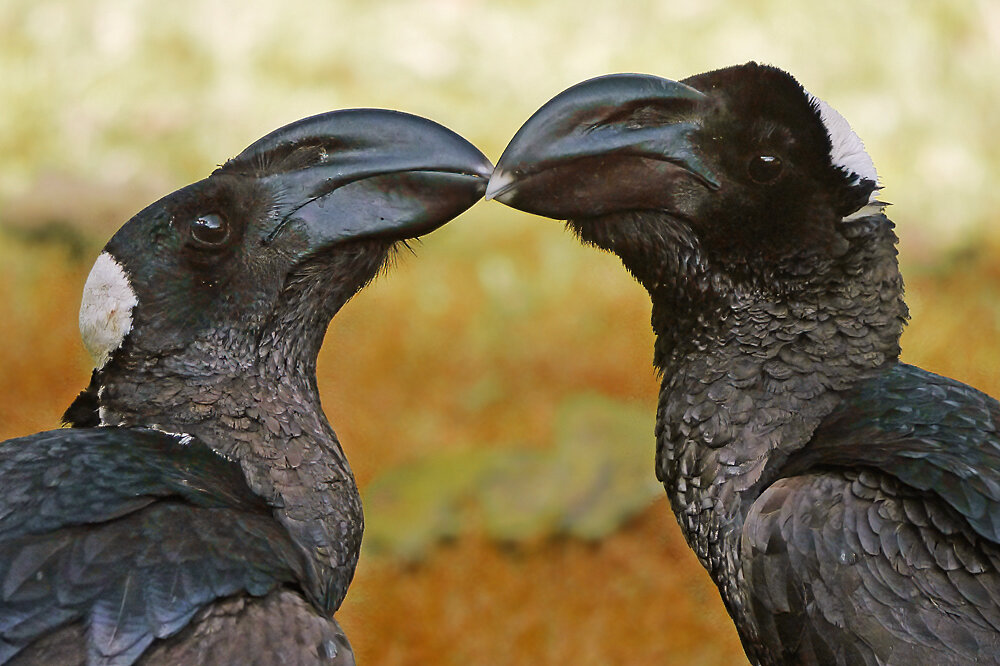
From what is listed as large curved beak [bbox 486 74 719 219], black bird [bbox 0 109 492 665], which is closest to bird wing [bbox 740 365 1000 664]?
large curved beak [bbox 486 74 719 219]

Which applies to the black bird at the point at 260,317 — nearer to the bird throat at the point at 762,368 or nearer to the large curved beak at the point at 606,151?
the large curved beak at the point at 606,151

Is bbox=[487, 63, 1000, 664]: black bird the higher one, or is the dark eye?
the dark eye

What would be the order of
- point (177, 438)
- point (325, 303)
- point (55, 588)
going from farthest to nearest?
point (325, 303), point (177, 438), point (55, 588)

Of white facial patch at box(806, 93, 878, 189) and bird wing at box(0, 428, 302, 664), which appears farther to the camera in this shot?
white facial patch at box(806, 93, 878, 189)

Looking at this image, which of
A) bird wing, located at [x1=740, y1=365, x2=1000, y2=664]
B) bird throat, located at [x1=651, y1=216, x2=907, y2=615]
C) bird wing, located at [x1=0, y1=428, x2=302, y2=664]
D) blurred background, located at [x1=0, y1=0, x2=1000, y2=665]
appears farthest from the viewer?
blurred background, located at [x1=0, y1=0, x2=1000, y2=665]

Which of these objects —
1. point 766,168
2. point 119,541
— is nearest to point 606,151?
point 766,168

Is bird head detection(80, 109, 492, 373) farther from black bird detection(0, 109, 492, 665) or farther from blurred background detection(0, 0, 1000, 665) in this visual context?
blurred background detection(0, 0, 1000, 665)

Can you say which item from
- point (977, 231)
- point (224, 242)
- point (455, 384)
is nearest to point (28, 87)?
point (455, 384)

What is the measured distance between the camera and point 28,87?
5289 mm

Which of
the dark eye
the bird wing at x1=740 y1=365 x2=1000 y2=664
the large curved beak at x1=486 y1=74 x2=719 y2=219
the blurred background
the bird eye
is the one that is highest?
the blurred background

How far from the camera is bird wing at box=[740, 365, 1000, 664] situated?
2314 millimetres

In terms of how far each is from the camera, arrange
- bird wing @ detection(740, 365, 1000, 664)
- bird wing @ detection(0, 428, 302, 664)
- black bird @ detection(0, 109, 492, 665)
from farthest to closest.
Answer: black bird @ detection(0, 109, 492, 665), bird wing @ detection(740, 365, 1000, 664), bird wing @ detection(0, 428, 302, 664)

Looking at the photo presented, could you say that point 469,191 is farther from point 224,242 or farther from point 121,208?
point 121,208

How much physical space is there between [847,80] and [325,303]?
11.0ft
